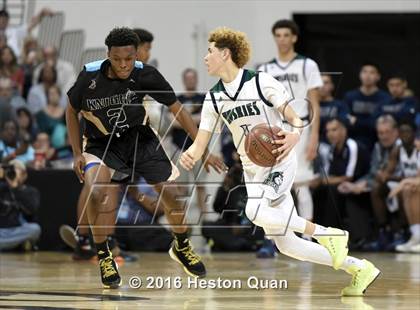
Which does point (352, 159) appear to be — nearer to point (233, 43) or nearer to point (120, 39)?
point (233, 43)

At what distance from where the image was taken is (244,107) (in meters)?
7.84

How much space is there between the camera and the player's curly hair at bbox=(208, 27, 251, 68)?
25.8 feet

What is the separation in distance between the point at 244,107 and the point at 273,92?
261mm

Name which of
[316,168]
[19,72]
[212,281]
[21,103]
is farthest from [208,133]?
[19,72]

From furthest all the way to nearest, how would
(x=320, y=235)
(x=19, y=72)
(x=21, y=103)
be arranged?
(x=19, y=72)
(x=21, y=103)
(x=320, y=235)

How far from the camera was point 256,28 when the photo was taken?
16203mm

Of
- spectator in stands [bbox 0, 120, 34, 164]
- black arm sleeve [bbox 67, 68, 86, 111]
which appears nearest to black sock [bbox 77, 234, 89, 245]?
spectator in stands [bbox 0, 120, 34, 164]

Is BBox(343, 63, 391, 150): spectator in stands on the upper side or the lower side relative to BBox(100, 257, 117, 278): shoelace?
upper

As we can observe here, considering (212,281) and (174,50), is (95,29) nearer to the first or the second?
(174,50)

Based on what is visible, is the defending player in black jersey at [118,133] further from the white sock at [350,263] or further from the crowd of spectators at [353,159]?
the crowd of spectators at [353,159]

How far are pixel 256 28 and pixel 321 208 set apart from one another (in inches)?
159

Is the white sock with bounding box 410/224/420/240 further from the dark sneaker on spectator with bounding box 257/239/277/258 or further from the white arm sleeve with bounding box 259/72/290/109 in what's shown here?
the white arm sleeve with bounding box 259/72/290/109

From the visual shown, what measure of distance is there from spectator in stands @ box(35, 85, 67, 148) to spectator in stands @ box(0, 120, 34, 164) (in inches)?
26.7

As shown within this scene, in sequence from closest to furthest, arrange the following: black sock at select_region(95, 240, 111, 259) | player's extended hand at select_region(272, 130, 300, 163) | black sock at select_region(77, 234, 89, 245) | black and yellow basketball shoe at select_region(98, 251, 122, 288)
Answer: player's extended hand at select_region(272, 130, 300, 163) → black and yellow basketball shoe at select_region(98, 251, 122, 288) → black sock at select_region(95, 240, 111, 259) → black sock at select_region(77, 234, 89, 245)
